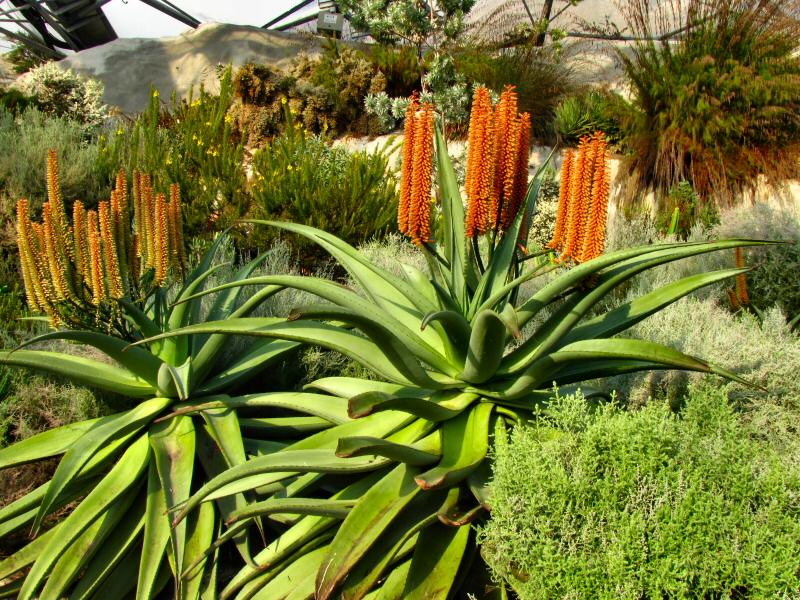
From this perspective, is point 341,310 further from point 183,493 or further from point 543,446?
point 183,493

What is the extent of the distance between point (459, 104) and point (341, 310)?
270 inches

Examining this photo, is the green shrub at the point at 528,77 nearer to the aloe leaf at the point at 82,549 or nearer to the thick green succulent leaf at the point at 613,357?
the thick green succulent leaf at the point at 613,357

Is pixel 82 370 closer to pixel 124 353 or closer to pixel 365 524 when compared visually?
pixel 124 353

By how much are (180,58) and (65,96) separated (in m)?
3.90

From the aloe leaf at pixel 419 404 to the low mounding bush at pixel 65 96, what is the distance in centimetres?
1044

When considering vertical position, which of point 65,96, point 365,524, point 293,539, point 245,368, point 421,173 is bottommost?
point 293,539

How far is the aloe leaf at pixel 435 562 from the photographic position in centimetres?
233

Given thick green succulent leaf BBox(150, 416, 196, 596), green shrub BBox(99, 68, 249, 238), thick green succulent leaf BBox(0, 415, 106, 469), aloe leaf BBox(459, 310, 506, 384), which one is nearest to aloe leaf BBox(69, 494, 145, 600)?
thick green succulent leaf BBox(150, 416, 196, 596)

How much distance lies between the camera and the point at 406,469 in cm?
252

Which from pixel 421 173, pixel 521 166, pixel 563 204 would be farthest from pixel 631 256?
pixel 421 173

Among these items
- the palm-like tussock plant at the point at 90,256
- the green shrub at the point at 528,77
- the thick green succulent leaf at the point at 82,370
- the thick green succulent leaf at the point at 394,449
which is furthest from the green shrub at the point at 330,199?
the green shrub at the point at 528,77

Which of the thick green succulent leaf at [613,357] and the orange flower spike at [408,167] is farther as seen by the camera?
the orange flower spike at [408,167]

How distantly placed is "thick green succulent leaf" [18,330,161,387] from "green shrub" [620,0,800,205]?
6215mm

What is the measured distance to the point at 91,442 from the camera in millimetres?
2801
